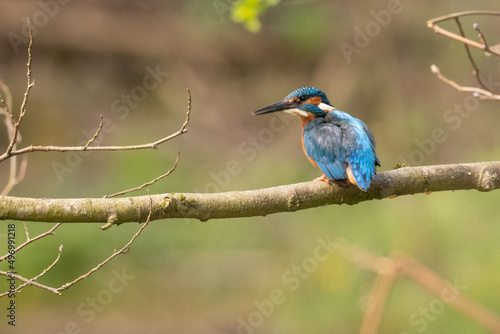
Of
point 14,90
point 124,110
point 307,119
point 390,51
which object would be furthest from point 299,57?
point 307,119

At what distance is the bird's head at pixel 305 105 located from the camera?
9.70 feet

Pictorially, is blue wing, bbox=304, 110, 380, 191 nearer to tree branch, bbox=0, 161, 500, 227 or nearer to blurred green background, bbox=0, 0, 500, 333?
tree branch, bbox=0, 161, 500, 227

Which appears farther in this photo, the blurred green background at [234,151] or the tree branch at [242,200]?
the blurred green background at [234,151]

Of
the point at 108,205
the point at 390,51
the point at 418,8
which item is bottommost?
the point at 108,205

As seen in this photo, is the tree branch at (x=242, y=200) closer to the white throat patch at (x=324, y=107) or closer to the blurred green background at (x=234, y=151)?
the white throat patch at (x=324, y=107)

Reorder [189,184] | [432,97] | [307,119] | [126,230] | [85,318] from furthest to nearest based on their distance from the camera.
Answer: [432,97], [189,184], [126,230], [85,318], [307,119]

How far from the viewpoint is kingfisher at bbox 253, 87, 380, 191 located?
245 centimetres

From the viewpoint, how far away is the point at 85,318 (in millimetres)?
5016

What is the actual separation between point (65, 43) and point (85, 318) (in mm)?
3707

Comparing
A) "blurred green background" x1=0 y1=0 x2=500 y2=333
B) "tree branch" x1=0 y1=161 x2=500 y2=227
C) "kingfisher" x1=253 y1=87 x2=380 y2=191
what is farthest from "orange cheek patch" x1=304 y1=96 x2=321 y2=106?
"blurred green background" x1=0 y1=0 x2=500 y2=333

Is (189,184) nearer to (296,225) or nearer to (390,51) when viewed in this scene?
(296,225)

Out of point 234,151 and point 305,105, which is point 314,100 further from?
point 234,151

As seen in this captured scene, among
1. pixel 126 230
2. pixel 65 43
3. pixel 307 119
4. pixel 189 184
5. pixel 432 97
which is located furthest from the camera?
pixel 65 43

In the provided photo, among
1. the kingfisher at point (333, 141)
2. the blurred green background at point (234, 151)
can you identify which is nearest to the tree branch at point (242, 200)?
the kingfisher at point (333, 141)
